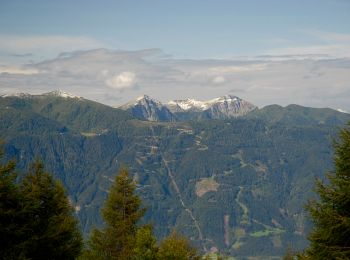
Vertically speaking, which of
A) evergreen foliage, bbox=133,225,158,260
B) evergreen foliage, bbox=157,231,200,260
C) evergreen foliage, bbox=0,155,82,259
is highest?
evergreen foliage, bbox=0,155,82,259

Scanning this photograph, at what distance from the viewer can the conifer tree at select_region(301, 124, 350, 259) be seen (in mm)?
27906

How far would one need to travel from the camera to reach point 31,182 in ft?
133

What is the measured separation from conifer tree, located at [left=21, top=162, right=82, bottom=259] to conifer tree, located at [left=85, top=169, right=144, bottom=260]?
575 centimetres

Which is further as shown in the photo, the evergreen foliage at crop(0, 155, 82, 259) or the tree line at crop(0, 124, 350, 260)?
the evergreen foliage at crop(0, 155, 82, 259)

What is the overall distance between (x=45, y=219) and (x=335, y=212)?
20.3 m

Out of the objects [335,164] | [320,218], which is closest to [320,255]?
[320,218]

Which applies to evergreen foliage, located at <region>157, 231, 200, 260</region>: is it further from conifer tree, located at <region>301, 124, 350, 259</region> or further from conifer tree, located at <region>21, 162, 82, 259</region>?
conifer tree, located at <region>301, 124, 350, 259</region>

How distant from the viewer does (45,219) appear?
38.1 meters

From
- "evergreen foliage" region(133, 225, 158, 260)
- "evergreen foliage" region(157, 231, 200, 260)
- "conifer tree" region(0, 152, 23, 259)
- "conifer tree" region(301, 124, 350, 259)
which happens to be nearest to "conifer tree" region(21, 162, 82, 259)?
"conifer tree" region(0, 152, 23, 259)

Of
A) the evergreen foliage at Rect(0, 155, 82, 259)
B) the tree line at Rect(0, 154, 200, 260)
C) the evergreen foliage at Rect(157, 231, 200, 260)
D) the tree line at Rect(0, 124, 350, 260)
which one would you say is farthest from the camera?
the evergreen foliage at Rect(157, 231, 200, 260)

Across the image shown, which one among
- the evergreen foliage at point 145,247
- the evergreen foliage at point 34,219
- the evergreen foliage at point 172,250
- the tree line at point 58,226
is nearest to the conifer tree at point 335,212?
the evergreen foliage at point 145,247

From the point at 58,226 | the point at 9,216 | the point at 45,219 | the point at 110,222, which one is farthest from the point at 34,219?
the point at 110,222

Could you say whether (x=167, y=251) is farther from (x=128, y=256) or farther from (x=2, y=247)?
(x=2, y=247)

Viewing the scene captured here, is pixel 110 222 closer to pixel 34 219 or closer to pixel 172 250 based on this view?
pixel 172 250
